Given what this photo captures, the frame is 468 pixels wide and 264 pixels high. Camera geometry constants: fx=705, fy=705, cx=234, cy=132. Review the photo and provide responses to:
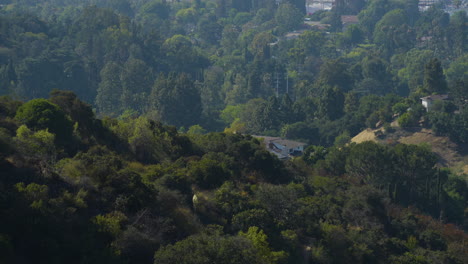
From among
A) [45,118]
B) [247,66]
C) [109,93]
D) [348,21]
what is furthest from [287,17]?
[45,118]

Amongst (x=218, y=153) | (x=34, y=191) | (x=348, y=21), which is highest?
(x=34, y=191)

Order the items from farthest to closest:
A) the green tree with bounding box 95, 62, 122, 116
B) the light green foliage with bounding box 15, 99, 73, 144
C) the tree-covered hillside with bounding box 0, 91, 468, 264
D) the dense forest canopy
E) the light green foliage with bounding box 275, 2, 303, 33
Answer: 1. the light green foliage with bounding box 275, 2, 303, 33
2. the green tree with bounding box 95, 62, 122, 116
3. the light green foliage with bounding box 15, 99, 73, 144
4. the dense forest canopy
5. the tree-covered hillside with bounding box 0, 91, 468, 264

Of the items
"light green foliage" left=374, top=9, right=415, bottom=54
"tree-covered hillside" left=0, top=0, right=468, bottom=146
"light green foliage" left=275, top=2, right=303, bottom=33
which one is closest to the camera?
"tree-covered hillside" left=0, top=0, right=468, bottom=146

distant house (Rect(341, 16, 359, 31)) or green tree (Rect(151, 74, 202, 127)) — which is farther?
distant house (Rect(341, 16, 359, 31))

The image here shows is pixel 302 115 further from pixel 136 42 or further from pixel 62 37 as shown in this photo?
pixel 62 37

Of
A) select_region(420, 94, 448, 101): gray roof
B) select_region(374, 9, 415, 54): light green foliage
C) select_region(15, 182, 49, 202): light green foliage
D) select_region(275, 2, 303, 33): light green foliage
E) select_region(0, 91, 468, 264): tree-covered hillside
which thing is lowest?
select_region(275, 2, 303, 33): light green foliage

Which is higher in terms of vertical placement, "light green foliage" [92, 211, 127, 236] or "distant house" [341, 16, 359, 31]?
"light green foliage" [92, 211, 127, 236]

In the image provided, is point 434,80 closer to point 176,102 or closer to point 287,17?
point 176,102

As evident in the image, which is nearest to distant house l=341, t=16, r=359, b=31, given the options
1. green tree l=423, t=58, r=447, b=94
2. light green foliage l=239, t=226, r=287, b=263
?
green tree l=423, t=58, r=447, b=94

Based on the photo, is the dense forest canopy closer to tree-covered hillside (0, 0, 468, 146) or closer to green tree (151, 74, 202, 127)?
green tree (151, 74, 202, 127)
